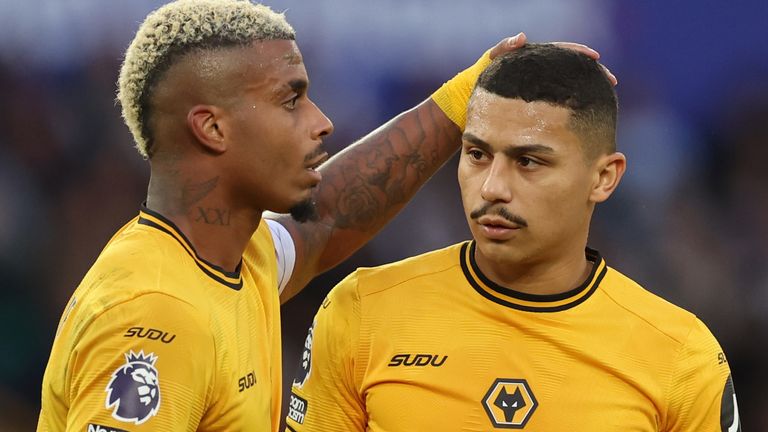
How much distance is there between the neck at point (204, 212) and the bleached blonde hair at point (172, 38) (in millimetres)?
143

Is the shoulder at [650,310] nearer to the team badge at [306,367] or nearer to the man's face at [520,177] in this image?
the man's face at [520,177]

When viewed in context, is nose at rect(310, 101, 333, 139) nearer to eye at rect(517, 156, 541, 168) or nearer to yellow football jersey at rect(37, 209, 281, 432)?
yellow football jersey at rect(37, 209, 281, 432)

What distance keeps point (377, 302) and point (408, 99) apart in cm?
323

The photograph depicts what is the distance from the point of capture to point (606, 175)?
3285mm

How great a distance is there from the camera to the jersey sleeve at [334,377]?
10.6ft

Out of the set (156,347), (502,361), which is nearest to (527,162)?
(502,361)

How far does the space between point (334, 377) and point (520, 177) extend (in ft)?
2.59

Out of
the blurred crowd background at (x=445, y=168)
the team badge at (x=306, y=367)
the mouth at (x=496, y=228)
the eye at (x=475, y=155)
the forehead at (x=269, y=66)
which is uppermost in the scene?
the blurred crowd background at (x=445, y=168)

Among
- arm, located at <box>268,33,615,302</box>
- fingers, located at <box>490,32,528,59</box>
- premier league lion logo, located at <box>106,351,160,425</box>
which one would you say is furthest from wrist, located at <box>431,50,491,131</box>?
premier league lion logo, located at <box>106,351,160,425</box>

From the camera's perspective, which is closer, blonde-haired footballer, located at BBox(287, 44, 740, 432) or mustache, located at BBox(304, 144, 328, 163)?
blonde-haired footballer, located at BBox(287, 44, 740, 432)

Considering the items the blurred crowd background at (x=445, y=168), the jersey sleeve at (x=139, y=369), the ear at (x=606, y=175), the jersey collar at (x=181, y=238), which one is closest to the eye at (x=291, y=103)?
the jersey collar at (x=181, y=238)

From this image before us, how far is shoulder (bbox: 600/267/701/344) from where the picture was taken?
3201 mm

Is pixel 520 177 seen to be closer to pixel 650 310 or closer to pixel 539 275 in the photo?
pixel 539 275

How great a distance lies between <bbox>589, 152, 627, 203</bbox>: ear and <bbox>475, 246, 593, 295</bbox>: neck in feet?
0.57
